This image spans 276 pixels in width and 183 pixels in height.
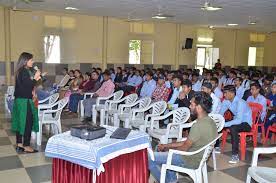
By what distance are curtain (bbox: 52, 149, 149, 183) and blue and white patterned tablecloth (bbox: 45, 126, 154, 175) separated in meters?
0.09

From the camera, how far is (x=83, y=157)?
235cm

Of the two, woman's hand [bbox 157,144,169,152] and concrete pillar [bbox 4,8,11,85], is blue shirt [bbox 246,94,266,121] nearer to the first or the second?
woman's hand [bbox 157,144,169,152]

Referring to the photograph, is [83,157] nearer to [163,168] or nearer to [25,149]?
[163,168]

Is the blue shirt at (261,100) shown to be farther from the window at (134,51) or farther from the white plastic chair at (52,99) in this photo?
the window at (134,51)

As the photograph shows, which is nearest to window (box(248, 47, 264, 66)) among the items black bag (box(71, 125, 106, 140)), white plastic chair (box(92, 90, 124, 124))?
white plastic chair (box(92, 90, 124, 124))

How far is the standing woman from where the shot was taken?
4035 mm

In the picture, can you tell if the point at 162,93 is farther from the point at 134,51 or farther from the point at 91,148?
the point at 134,51

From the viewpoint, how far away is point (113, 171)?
2500 millimetres

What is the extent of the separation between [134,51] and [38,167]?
29.8 feet

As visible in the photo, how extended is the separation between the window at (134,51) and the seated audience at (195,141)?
9482 millimetres

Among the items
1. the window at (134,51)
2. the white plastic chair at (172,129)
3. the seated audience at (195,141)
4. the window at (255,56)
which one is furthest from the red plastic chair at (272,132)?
the window at (255,56)

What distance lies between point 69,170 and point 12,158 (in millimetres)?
1942

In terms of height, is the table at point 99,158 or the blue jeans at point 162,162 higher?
the table at point 99,158

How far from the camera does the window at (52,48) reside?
1055 centimetres
